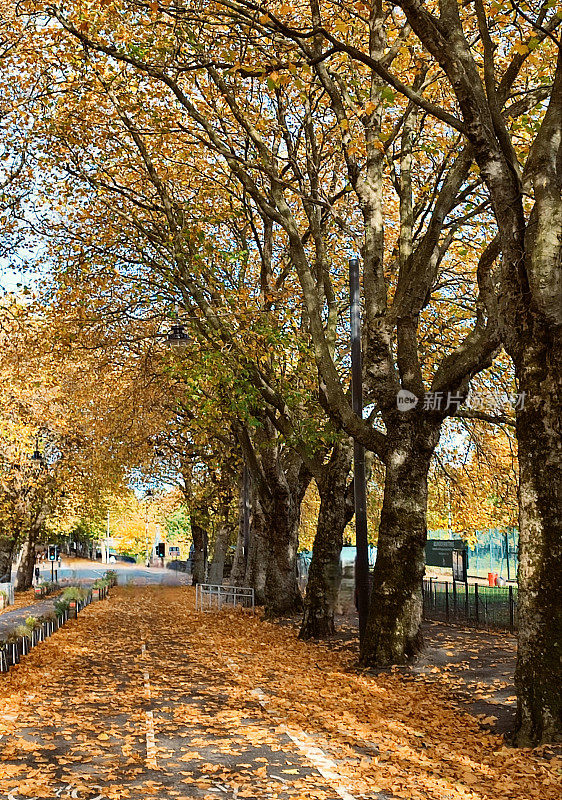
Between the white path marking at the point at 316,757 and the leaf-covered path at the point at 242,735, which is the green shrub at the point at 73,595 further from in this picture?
the white path marking at the point at 316,757

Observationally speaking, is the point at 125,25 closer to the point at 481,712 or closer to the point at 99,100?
the point at 99,100

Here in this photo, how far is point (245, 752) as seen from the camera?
7820 mm

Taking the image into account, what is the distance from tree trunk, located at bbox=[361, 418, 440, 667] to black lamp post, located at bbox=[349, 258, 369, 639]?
2.53 ft

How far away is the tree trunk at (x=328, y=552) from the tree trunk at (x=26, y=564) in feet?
89.8

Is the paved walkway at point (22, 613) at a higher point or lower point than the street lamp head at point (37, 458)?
lower

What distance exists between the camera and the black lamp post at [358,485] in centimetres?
1392

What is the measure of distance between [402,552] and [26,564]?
3510cm

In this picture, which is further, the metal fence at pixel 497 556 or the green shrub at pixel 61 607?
the metal fence at pixel 497 556

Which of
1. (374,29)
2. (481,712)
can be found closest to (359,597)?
(481,712)

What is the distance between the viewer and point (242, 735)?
8.57 m

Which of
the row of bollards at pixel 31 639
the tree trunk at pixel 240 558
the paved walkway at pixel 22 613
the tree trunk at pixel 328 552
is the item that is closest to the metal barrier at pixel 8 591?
the paved walkway at pixel 22 613

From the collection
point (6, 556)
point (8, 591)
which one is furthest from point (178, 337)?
point (6, 556)

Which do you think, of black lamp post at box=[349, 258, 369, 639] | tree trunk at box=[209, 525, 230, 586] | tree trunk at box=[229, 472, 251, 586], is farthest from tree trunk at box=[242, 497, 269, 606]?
black lamp post at box=[349, 258, 369, 639]

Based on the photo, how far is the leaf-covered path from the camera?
6.73 metres
